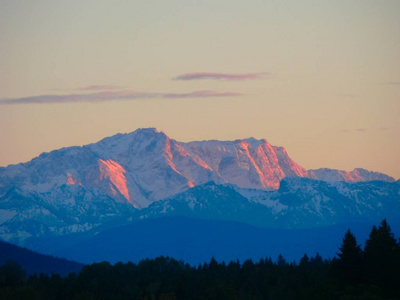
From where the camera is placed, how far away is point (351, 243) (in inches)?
6565

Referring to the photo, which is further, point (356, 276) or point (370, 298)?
point (356, 276)

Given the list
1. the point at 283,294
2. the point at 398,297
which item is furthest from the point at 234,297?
the point at 398,297

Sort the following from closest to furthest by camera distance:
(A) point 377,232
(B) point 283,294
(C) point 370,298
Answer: (C) point 370,298 < (A) point 377,232 < (B) point 283,294

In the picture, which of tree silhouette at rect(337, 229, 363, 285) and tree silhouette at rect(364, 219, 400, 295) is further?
tree silhouette at rect(337, 229, 363, 285)

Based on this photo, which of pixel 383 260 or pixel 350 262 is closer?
pixel 383 260

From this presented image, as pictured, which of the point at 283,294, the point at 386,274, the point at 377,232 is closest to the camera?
the point at 386,274

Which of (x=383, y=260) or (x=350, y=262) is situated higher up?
(x=383, y=260)

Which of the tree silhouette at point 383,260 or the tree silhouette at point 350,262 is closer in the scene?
the tree silhouette at point 383,260

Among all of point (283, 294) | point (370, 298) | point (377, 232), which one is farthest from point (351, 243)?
point (283, 294)

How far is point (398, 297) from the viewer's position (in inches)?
6097

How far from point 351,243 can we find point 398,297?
1402cm

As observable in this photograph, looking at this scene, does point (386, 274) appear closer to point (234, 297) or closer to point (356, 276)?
point (356, 276)

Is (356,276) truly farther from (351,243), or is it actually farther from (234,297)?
(234,297)

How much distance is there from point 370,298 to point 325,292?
52.1 ft
